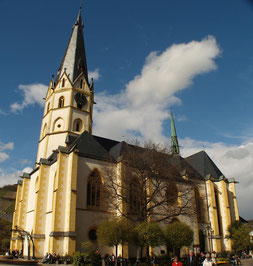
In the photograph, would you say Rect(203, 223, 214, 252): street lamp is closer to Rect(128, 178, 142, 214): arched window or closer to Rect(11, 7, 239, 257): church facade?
Rect(11, 7, 239, 257): church facade

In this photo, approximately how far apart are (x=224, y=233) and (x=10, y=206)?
7804cm

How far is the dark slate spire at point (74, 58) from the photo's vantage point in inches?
1626

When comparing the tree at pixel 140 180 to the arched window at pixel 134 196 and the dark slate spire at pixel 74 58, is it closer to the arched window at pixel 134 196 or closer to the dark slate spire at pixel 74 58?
the arched window at pixel 134 196

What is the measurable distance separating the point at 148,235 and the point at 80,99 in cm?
2397

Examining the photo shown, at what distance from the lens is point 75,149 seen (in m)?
27.0

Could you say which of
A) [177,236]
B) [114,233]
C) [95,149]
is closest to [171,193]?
[177,236]

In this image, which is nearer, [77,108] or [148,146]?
[148,146]

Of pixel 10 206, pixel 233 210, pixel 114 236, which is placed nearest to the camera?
pixel 114 236

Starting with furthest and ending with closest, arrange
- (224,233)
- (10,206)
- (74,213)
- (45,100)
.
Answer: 1. (10,206)
2. (45,100)
3. (224,233)
4. (74,213)

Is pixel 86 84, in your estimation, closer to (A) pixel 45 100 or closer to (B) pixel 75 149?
(A) pixel 45 100

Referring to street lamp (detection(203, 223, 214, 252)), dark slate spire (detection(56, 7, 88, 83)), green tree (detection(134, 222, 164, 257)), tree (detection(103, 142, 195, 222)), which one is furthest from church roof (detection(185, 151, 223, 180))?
dark slate spire (detection(56, 7, 88, 83))

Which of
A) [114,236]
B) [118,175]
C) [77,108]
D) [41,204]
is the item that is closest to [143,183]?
[118,175]

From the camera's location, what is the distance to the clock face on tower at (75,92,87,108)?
1537 inches

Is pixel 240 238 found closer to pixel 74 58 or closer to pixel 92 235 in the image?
pixel 92 235
